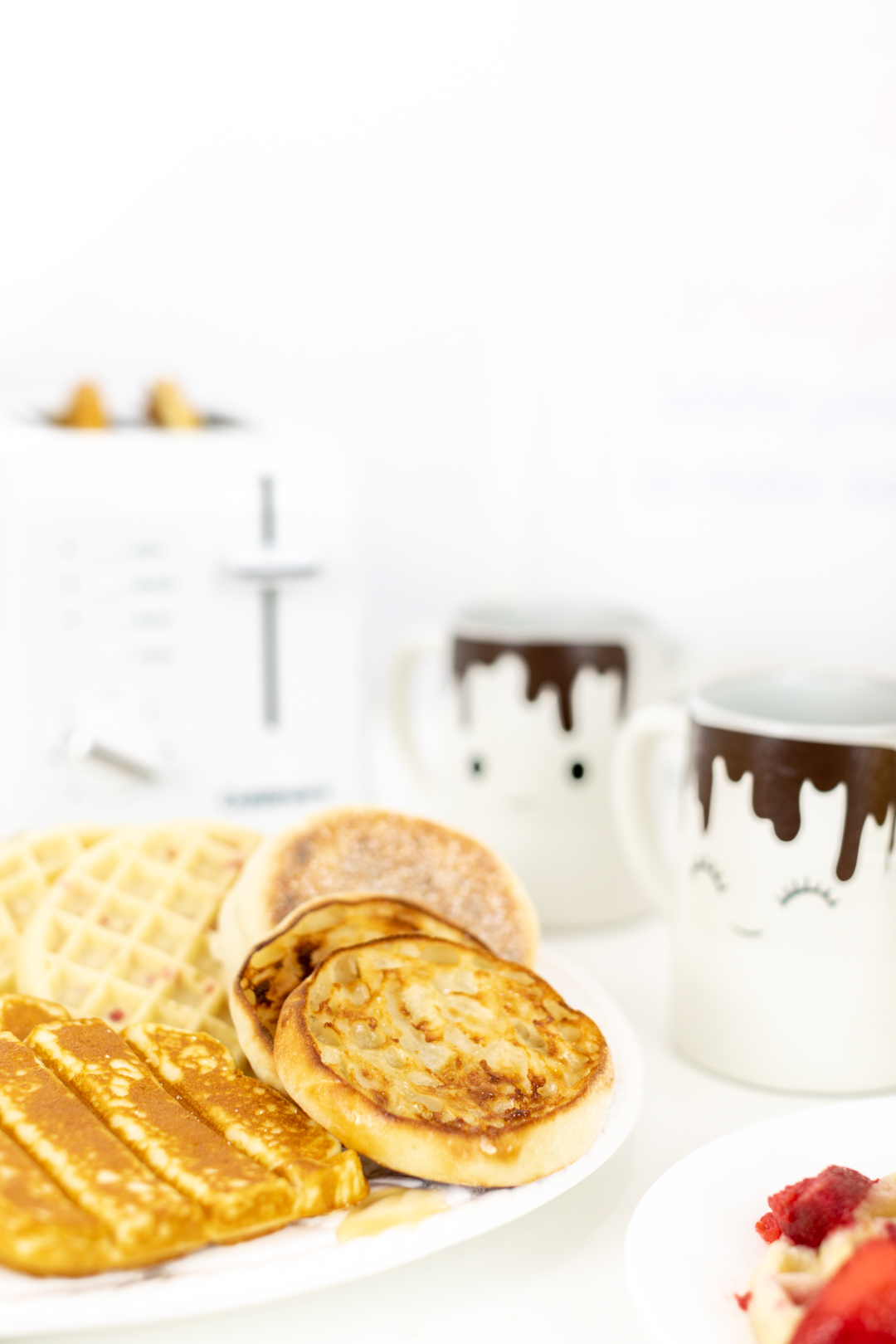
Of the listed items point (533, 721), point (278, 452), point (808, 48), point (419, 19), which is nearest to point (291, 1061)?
point (533, 721)

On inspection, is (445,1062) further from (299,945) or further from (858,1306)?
(858,1306)

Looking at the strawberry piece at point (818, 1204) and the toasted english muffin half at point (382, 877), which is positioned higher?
the toasted english muffin half at point (382, 877)

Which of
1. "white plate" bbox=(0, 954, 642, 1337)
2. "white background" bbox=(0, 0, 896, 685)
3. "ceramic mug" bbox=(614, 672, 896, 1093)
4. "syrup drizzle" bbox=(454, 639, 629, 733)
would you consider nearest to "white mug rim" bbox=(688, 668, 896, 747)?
"ceramic mug" bbox=(614, 672, 896, 1093)

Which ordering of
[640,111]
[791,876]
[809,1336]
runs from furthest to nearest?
[640,111], [791,876], [809,1336]

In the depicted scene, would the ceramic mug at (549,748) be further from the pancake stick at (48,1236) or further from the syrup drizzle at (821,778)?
the pancake stick at (48,1236)

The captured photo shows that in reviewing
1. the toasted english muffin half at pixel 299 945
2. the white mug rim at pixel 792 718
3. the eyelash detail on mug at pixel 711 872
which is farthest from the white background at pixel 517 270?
the toasted english muffin half at pixel 299 945

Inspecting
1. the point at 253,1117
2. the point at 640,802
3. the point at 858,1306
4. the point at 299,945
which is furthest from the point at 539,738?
the point at 858,1306

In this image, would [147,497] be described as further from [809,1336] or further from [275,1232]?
[809,1336]
